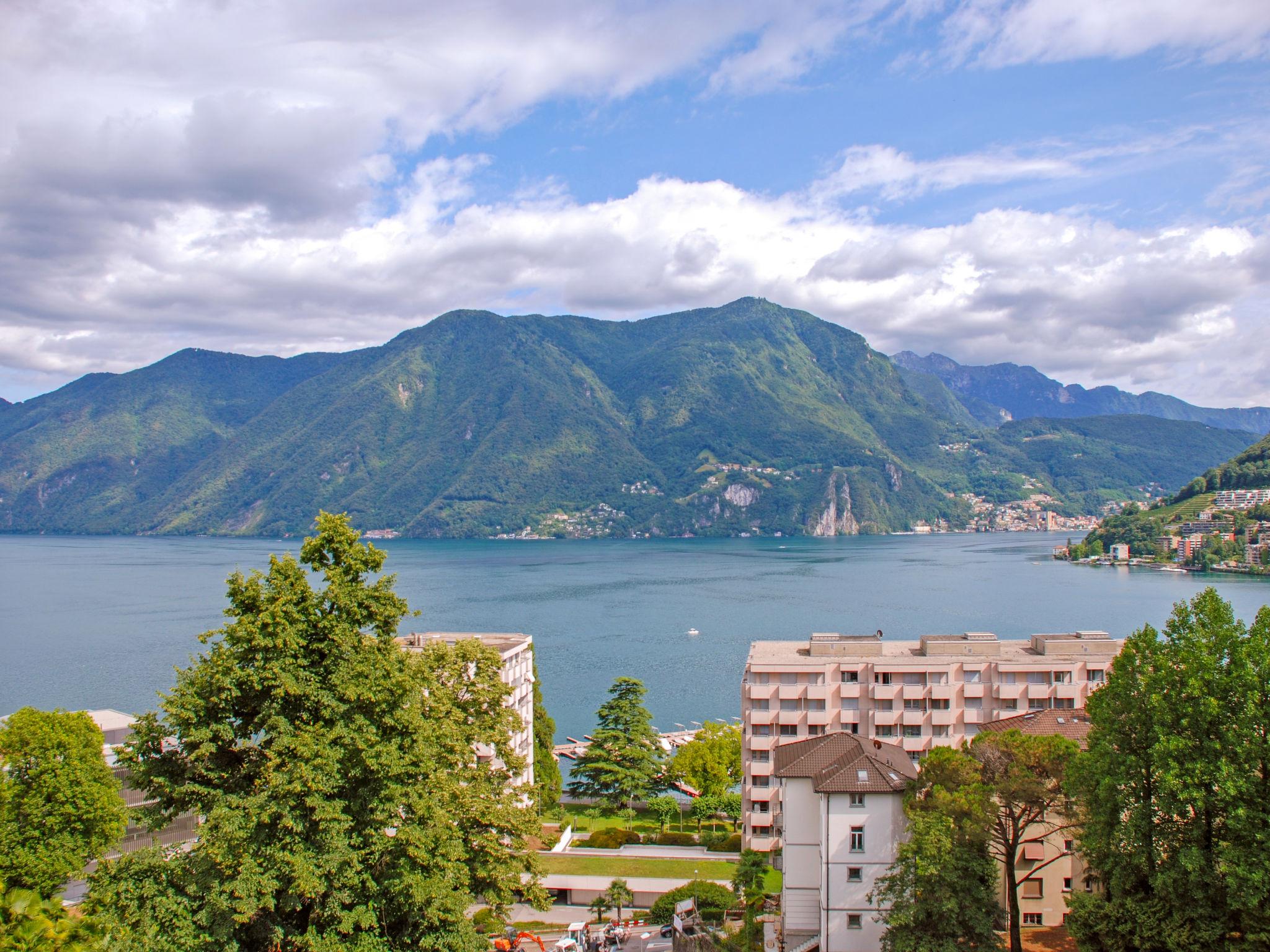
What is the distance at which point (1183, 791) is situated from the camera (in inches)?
572

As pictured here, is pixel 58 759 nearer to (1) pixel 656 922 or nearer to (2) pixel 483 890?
(2) pixel 483 890

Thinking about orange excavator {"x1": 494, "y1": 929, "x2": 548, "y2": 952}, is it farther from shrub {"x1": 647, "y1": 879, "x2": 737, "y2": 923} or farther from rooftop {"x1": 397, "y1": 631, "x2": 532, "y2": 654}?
rooftop {"x1": 397, "y1": 631, "x2": 532, "y2": 654}

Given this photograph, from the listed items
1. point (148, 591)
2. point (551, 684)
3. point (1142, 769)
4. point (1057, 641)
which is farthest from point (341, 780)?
point (148, 591)

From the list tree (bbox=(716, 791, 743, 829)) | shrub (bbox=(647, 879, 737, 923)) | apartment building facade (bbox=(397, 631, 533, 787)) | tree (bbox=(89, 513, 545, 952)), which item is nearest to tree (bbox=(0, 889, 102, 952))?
tree (bbox=(89, 513, 545, 952))

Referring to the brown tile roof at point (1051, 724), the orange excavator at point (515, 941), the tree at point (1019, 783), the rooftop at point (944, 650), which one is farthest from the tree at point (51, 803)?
the brown tile roof at point (1051, 724)

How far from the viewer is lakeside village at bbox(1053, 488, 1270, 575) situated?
145 meters

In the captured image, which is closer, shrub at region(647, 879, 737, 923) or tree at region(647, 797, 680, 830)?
shrub at region(647, 879, 737, 923)

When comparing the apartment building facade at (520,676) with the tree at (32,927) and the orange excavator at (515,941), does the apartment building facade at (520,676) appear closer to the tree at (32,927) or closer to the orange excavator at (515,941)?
the orange excavator at (515,941)

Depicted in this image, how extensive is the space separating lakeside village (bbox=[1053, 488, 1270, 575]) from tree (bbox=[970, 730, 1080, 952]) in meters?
143

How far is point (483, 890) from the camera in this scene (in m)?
16.9

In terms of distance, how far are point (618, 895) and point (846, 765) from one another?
328 inches

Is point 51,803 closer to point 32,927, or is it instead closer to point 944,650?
point 32,927

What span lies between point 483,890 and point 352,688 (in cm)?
469

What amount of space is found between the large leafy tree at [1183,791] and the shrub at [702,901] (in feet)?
31.4
